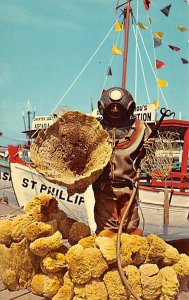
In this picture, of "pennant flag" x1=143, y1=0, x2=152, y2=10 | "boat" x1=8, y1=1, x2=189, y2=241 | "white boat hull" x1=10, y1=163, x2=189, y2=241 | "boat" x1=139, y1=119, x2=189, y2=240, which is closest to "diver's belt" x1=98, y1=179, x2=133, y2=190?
"boat" x1=8, y1=1, x2=189, y2=241

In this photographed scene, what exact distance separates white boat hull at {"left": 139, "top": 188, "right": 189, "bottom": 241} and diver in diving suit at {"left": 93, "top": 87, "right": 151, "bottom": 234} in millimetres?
4400

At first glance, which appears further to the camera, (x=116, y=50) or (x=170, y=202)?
(x=116, y=50)

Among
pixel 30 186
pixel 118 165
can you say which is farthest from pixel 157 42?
pixel 118 165

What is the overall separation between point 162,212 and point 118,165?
16.0ft

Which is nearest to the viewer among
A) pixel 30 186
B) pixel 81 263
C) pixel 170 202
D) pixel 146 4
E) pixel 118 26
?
pixel 81 263

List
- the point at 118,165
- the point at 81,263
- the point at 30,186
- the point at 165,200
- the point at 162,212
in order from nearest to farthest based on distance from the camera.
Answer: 1. the point at 81,263
2. the point at 118,165
3. the point at 165,200
4. the point at 162,212
5. the point at 30,186

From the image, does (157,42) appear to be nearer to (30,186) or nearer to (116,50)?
(116,50)

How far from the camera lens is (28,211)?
Answer: 7.74ft

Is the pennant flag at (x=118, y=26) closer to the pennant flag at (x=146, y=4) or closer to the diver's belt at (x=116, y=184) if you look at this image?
the pennant flag at (x=146, y=4)

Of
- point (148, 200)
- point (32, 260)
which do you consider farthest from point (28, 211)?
point (148, 200)

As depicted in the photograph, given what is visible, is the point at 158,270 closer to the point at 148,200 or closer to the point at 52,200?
the point at 52,200

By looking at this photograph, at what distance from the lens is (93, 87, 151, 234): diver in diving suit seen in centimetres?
258

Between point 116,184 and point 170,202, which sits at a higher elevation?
point 116,184

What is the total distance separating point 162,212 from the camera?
7145mm
